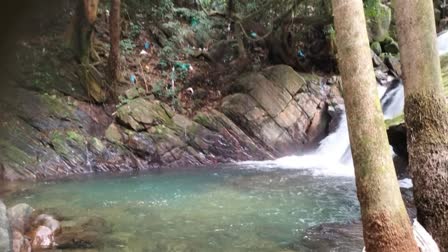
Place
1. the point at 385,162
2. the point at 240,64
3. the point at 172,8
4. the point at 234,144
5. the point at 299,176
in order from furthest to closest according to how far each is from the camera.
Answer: the point at 172,8
the point at 240,64
the point at 234,144
the point at 299,176
the point at 385,162

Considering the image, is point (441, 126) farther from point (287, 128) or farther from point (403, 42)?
point (287, 128)

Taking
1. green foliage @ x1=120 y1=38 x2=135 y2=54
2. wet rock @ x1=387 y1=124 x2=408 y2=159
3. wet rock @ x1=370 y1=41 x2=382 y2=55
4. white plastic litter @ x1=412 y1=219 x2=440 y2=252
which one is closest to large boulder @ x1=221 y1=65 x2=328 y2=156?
green foliage @ x1=120 y1=38 x2=135 y2=54

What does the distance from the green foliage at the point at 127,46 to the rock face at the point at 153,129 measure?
2158 millimetres

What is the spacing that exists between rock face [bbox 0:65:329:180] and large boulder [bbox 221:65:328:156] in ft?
0.10

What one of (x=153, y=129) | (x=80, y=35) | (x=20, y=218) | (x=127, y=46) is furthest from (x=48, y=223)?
(x=127, y=46)

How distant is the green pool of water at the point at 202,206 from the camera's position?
6572mm

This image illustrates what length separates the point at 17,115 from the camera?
11.9 meters

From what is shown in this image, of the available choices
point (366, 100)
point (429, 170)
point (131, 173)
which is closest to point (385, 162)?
point (366, 100)

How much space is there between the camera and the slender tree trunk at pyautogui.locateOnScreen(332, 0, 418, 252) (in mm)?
3467

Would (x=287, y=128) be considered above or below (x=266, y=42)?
below

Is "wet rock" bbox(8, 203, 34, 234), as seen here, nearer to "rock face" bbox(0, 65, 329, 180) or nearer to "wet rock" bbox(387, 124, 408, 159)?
"rock face" bbox(0, 65, 329, 180)

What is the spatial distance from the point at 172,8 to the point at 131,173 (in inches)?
300

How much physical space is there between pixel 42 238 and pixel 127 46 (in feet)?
32.0

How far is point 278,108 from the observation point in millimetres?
14398
